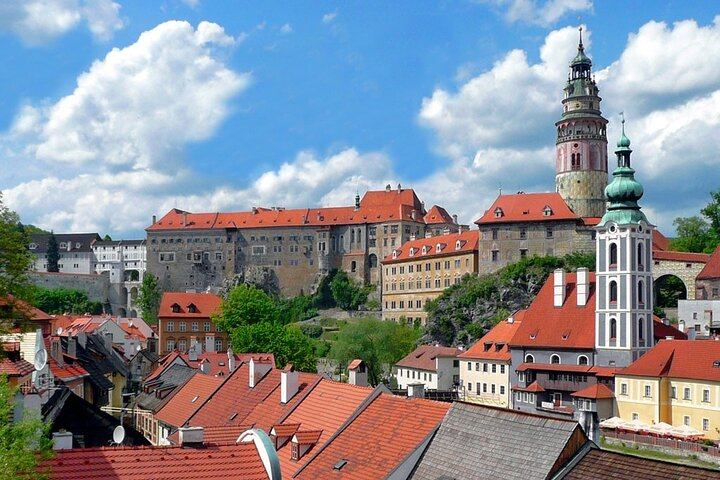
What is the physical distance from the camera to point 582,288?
5691cm

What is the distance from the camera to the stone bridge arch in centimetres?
7550

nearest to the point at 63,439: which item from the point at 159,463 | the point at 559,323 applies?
the point at 159,463

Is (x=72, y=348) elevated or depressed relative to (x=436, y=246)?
depressed

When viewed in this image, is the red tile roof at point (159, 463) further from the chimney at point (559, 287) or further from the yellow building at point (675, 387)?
the chimney at point (559, 287)

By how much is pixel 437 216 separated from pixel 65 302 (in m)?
59.5

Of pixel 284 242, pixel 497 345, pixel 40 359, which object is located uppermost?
pixel 284 242

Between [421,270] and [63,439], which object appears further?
[421,270]

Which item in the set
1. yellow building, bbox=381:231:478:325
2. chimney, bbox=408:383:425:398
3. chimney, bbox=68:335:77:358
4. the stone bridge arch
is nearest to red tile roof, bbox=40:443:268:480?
chimney, bbox=408:383:425:398

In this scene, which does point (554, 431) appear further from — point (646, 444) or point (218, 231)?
point (218, 231)

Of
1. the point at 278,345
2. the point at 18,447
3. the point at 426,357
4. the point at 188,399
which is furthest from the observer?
the point at 426,357

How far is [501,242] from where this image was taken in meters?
93.5

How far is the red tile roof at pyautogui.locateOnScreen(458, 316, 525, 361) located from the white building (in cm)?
170

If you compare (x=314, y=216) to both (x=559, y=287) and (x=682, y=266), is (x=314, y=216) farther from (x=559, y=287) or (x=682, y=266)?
(x=559, y=287)

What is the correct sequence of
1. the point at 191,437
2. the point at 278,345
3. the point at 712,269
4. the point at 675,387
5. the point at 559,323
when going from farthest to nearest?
the point at 712,269
the point at 278,345
the point at 559,323
the point at 675,387
the point at 191,437
